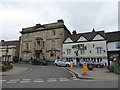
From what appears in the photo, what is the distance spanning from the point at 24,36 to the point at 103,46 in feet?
85.1

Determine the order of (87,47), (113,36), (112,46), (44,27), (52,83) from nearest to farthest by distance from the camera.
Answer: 1. (52,83)
2. (112,46)
3. (87,47)
4. (113,36)
5. (44,27)

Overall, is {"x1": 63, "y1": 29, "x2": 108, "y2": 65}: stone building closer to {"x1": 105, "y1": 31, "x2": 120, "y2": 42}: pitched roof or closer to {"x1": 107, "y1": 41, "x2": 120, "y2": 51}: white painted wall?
{"x1": 107, "y1": 41, "x2": 120, "y2": 51}: white painted wall

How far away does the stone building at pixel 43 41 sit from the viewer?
40.2 m

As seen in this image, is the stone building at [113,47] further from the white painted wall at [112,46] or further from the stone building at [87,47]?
the stone building at [87,47]

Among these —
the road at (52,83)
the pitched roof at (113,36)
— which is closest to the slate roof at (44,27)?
the pitched roof at (113,36)

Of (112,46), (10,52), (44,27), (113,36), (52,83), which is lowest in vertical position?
(52,83)

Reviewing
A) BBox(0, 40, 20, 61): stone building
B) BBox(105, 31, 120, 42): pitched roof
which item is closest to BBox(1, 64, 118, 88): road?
BBox(105, 31, 120, 42): pitched roof

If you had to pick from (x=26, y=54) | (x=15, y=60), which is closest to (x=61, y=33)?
(x=26, y=54)

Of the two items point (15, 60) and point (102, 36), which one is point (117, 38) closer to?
point (102, 36)

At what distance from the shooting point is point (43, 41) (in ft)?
140

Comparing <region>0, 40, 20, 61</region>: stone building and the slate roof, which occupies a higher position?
the slate roof

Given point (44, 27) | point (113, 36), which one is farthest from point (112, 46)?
point (44, 27)

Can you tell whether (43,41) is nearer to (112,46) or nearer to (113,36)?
(112,46)

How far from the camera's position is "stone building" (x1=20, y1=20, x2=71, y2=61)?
40250mm
